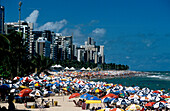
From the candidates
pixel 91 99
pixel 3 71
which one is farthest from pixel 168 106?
pixel 3 71

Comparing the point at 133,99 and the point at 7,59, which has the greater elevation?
the point at 7,59

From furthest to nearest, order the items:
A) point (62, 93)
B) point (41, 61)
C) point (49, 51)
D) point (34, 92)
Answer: point (49, 51) < point (41, 61) < point (62, 93) < point (34, 92)

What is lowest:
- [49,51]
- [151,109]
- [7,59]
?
[151,109]

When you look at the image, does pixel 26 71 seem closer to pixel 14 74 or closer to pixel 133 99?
pixel 14 74

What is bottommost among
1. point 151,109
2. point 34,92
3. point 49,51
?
point 151,109

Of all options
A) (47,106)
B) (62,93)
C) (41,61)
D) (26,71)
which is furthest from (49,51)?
(47,106)

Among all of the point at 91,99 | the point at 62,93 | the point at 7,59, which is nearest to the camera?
the point at 91,99

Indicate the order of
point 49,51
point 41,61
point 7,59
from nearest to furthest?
point 7,59 < point 41,61 < point 49,51

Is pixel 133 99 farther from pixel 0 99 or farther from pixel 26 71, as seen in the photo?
pixel 26 71

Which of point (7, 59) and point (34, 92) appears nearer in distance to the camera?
point (34, 92)
